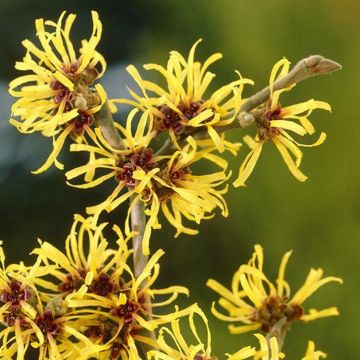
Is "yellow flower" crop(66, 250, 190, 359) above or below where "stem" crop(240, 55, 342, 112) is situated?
below

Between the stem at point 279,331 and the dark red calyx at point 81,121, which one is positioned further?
the stem at point 279,331

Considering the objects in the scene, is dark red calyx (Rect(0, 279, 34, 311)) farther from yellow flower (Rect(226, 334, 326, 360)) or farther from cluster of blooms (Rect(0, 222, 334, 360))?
yellow flower (Rect(226, 334, 326, 360))

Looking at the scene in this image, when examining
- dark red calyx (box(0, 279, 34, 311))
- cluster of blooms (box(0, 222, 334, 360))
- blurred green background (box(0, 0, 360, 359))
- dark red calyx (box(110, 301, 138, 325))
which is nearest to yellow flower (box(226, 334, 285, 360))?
cluster of blooms (box(0, 222, 334, 360))

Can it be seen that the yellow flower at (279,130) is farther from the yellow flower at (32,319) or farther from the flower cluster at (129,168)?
the yellow flower at (32,319)

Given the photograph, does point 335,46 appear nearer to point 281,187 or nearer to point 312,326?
point 281,187

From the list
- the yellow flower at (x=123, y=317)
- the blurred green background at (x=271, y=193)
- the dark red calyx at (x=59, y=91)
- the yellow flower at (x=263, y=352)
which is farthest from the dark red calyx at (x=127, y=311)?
the blurred green background at (x=271, y=193)

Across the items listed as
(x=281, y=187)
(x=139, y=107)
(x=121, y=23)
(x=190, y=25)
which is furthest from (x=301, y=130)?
(x=121, y=23)

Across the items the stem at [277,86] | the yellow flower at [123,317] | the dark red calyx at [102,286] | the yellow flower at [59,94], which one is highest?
the yellow flower at [59,94]

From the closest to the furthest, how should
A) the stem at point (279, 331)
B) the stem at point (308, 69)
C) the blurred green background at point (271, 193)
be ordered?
the stem at point (308, 69) → the stem at point (279, 331) → the blurred green background at point (271, 193)

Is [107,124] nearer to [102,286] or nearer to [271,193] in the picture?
[102,286]
